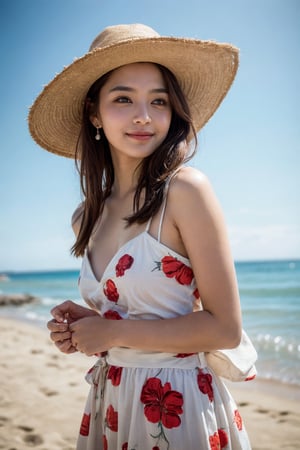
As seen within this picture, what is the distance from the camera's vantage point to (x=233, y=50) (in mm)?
2076

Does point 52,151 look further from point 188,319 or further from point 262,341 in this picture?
point 262,341

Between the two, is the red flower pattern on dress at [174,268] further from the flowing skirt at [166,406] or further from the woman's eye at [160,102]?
the woman's eye at [160,102]

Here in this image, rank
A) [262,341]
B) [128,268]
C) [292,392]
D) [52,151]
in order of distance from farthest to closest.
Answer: [262,341] < [292,392] < [52,151] < [128,268]

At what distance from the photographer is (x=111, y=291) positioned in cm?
175

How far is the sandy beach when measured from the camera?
347cm

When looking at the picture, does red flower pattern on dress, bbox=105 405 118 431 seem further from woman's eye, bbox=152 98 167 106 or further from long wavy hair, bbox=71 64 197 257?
woman's eye, bbox=152 98 167 106

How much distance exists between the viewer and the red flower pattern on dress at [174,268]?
1643 mm

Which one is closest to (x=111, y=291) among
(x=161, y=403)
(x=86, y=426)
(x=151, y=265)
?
(x=151, y=265)

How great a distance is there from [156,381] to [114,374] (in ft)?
0.68

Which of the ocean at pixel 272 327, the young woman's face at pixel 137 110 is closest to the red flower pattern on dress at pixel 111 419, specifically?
the young woman's face at pixel 137 110

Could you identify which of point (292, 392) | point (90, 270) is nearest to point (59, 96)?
point (90, 270)

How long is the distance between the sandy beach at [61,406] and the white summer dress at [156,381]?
201cm

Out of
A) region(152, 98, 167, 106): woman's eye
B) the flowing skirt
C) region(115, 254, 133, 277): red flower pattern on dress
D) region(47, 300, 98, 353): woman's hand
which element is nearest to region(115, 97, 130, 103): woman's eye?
region(152, 98, 167, 106): woman's eye

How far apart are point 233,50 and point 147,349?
1.45m
